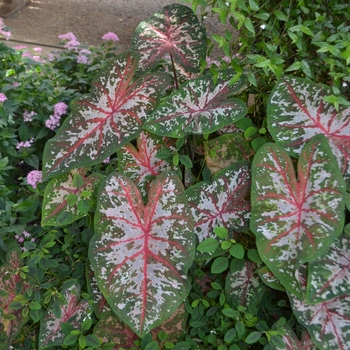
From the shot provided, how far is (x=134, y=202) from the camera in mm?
1089

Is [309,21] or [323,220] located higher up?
[309,21]

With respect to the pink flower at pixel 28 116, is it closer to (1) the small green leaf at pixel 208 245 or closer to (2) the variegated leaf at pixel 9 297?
(2) the variegated leaf at pixel 9 297

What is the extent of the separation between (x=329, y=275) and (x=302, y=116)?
0.40 meters

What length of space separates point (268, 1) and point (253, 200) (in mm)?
555

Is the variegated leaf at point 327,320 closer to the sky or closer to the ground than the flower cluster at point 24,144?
closer to the sky

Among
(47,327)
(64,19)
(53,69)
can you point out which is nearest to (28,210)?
(47,327)

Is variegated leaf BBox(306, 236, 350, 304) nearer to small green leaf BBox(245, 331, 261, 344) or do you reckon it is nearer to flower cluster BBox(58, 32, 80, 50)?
small green leaf BBox(245, 331, 261, 344)

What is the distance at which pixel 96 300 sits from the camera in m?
1.16

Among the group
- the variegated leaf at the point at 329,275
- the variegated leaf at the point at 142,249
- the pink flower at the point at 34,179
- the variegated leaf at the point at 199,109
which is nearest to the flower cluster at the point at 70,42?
the pink flower at the point at 34,179

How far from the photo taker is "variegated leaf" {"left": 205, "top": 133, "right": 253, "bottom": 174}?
1.24 m

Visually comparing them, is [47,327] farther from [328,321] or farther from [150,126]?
[328,321]

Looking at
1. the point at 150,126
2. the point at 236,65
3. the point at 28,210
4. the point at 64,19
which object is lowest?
the point at 64,19

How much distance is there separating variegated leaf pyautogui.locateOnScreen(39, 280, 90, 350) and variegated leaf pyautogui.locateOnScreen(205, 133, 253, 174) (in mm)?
513

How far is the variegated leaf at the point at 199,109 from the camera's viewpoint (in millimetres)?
1118
